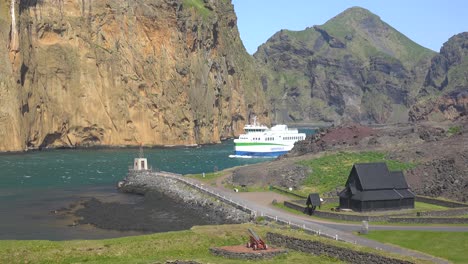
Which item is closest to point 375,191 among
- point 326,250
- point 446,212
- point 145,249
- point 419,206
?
point 419,206

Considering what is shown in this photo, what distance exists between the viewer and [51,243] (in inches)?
1774

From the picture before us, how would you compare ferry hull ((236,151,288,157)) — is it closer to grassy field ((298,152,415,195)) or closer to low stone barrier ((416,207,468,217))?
grassy field ((298,152,415,195))

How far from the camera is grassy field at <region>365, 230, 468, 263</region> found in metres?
42.6

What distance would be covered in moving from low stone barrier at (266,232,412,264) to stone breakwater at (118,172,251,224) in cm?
1705

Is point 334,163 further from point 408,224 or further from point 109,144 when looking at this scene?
point 109,144

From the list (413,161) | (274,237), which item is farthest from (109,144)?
(274,237)

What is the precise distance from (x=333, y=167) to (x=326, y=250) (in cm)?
4638

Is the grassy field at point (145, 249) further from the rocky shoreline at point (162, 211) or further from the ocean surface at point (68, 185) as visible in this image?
the ocean surface at point (68, 185)

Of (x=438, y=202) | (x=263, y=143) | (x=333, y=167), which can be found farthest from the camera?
(x=263, y=143)

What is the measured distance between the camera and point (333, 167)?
86.4 m

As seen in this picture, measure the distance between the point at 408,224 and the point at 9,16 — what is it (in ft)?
484

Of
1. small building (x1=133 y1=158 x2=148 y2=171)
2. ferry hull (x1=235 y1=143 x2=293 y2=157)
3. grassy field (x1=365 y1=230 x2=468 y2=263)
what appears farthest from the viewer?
ferry hull (x1=235 y1=143 x2=293 y2=157)

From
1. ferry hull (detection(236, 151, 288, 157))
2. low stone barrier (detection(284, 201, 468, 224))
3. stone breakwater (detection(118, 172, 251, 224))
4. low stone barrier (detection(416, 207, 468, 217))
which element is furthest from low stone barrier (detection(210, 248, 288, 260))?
ferry hull (detection(236, 151, 288, 157))

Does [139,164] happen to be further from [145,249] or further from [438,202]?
[145,249]
